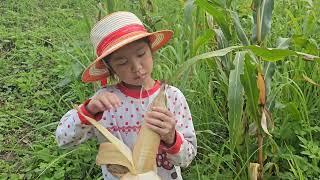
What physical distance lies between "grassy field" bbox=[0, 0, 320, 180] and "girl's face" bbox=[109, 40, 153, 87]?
0.09 m

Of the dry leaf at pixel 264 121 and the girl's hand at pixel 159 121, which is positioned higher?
the girl's hand at pixel 159 121

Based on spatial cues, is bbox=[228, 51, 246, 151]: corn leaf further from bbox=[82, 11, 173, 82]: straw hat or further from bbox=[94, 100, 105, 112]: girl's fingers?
bbox=[94, 100, 105, 112]: girl's fingers

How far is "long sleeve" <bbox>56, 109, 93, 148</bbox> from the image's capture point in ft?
5.14

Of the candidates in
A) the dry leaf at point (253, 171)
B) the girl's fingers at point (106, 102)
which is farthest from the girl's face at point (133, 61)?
the dry leaf at point (253, 171)

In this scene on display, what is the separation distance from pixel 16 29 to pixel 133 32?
2815mm

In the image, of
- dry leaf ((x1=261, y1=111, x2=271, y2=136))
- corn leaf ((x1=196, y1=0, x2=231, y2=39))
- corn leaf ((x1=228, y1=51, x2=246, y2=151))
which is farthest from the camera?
corn leaf ((x1=196, y1=0, x2=231, y2=39))

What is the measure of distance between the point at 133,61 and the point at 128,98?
0.53ft

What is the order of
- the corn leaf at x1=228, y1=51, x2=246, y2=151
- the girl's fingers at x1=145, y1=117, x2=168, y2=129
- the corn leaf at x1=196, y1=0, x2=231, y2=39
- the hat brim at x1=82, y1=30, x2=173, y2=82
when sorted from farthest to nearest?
the corn leaf at x1=196, y1=0, x2=231, y2=39 < the corn leaf at x1=228, y1=51, x2=246, y2=151 < the hat brim at x1=82, y1=30, x2=173, y2=82 < the girl's fingers at x1=145, y1=117, x2=168, y2=129

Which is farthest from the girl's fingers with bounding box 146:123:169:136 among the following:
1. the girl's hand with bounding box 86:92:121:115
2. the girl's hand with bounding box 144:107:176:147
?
the girl's hand with bounding box 86:92:121:115

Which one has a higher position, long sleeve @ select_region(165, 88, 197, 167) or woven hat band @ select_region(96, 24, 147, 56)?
woven hat band @ select_region(96, 24, 147, 56)

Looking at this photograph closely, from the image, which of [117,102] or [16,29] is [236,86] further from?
[16,29]

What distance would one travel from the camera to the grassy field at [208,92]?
1.97 meters

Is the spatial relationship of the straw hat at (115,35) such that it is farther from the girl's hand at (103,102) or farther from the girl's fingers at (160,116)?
the girl's fingers at (160,116)

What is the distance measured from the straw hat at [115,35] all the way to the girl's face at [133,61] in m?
0.03
